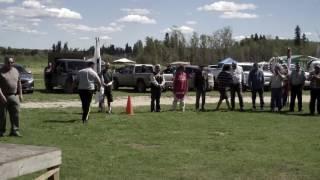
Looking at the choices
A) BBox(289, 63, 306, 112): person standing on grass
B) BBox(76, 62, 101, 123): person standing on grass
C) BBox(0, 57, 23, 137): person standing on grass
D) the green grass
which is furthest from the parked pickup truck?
BBox(0, 57, 23, 137): person standing on grass

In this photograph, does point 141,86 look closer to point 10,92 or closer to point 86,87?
point 86,87

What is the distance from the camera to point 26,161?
5.22m

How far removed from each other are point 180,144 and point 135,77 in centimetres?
2220

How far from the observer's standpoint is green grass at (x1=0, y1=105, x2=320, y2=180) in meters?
9.36

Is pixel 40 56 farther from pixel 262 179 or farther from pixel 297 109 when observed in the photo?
pixel 262 179

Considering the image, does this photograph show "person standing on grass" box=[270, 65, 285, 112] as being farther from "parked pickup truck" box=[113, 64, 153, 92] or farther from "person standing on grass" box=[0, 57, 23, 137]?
"parked pickup truck" box=[113, 64, 153, 92]

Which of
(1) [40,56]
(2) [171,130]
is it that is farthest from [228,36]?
(2) [171,130]

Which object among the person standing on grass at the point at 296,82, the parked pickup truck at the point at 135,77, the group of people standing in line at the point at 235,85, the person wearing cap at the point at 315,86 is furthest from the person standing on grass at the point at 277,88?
the parked pickup truck at the point at 135,77

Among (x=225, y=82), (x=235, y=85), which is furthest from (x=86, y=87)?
(x=235, y=85)

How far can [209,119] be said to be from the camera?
1775 cm

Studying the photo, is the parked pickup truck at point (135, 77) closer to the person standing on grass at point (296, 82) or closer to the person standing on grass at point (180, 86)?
the person standing on grass at point (180, 86)

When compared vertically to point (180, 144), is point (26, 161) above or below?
above

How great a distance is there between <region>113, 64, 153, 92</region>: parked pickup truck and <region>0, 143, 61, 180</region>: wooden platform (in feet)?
89.6

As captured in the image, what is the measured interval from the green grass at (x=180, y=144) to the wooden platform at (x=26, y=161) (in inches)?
118
